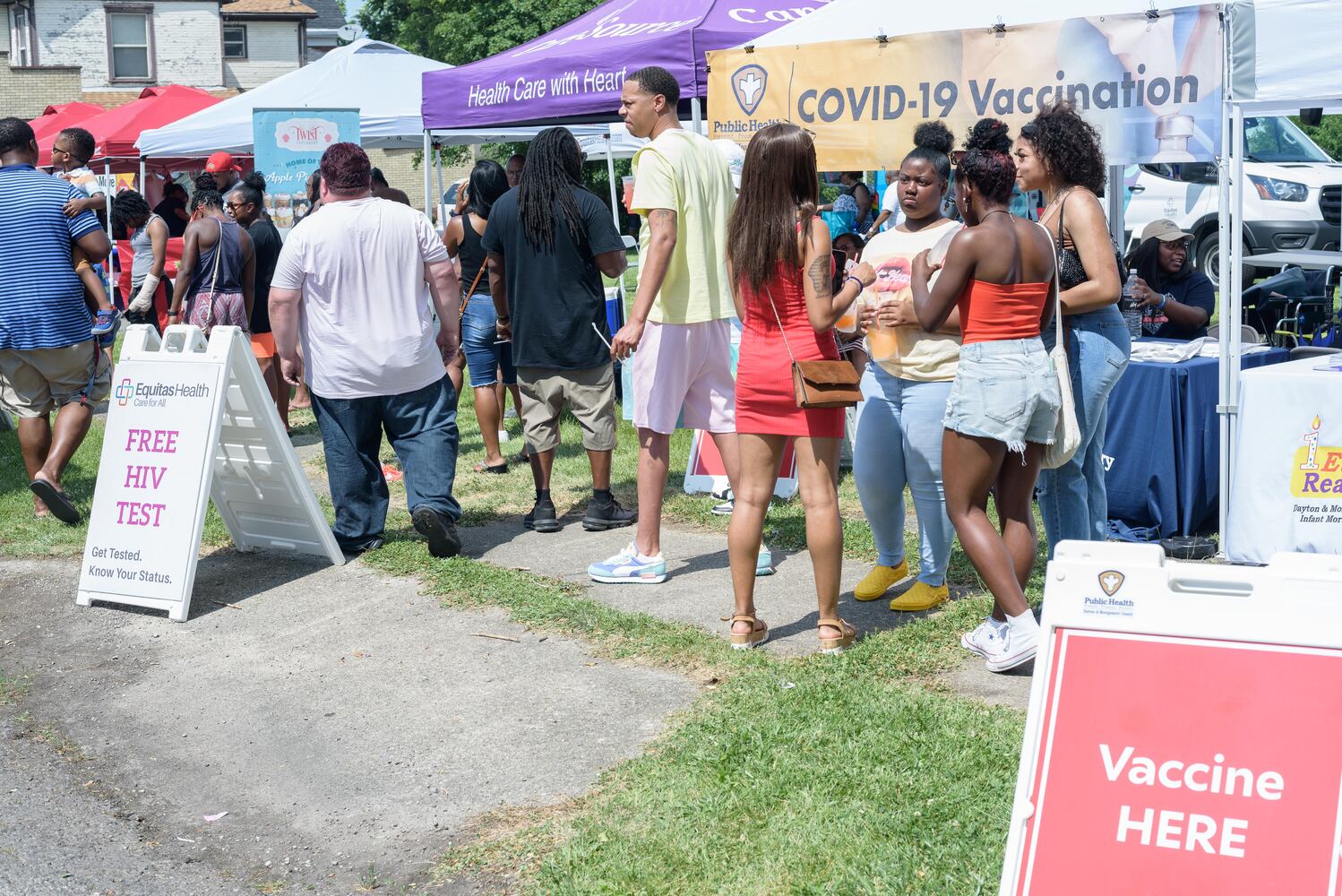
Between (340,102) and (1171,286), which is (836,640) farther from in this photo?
(340,102)

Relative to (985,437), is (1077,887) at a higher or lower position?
lower

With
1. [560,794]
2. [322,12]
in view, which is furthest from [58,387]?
[322,12]

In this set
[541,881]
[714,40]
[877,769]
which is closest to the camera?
[541,881]

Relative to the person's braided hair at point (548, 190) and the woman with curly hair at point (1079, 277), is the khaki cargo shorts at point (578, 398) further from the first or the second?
the woman with curly hair at point (1079, 277)

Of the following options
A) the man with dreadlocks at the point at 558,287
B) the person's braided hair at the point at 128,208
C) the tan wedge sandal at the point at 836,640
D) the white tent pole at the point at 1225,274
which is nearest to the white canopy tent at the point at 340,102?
the person's braided hair at the point at 128,208

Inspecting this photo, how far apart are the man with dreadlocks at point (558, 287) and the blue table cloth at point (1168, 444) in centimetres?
265

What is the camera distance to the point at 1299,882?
2322 mm

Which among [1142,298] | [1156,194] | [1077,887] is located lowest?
[1077,887]

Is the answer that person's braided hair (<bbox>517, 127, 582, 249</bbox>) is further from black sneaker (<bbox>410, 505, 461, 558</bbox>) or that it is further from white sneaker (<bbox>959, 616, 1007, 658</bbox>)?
white sneaker (<bbox>959, 616, 1007, 658</bbox>)

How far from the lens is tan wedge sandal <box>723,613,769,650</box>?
5059mm

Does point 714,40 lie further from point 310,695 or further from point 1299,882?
point 1299,882

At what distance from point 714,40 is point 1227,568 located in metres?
6.40

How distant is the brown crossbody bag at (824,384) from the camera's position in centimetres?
467

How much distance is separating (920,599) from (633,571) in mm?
1311
